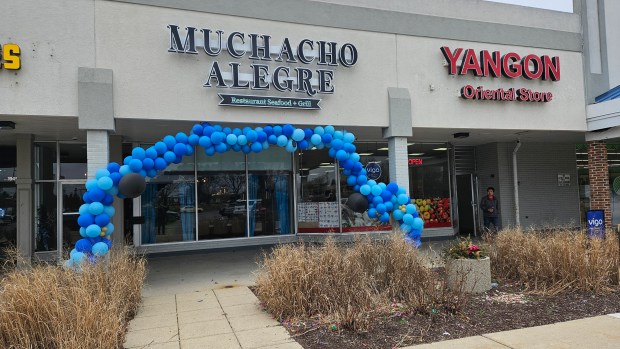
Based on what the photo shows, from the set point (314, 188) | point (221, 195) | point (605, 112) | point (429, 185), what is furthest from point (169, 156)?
point (605, 112)

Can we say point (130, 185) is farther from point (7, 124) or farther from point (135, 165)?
point (7, 124)

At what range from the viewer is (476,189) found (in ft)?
54.7

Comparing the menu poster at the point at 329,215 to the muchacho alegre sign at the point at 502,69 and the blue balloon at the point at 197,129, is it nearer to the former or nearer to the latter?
the muchacho alegre sign at the point at 502,69

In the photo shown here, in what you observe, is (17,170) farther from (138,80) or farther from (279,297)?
(279,297)

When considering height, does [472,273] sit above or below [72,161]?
below

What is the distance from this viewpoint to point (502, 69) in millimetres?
12016

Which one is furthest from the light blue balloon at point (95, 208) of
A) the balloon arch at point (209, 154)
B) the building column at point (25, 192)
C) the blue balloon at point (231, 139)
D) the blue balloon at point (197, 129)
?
the building column at point (25, 192)

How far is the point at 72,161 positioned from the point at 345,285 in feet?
31.4

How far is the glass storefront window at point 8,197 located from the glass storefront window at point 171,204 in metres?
3.34

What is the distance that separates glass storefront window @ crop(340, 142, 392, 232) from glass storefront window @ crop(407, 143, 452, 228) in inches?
46.7

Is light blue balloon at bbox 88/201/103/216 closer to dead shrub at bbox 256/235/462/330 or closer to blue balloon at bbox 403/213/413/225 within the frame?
dead shrub at bbox 256/235/462/330

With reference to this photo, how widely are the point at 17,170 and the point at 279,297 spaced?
8.96 metres

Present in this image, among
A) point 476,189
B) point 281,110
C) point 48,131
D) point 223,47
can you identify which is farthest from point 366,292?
point 476,189

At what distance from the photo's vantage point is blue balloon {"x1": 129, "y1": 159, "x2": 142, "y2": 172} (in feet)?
26.9
